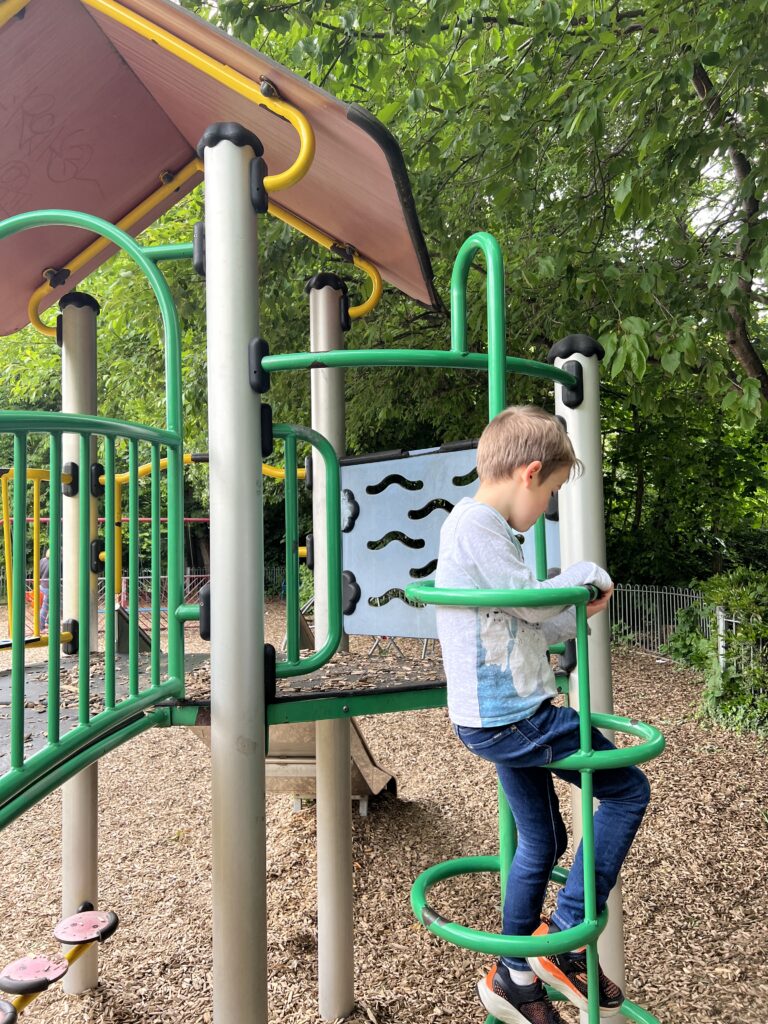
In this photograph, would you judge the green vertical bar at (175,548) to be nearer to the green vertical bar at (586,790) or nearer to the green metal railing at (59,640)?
the green metal railing at (59,640)

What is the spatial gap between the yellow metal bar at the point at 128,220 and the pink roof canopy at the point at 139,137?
3 cm

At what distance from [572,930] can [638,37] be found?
4.16 meters

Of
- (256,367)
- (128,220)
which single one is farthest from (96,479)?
(256,367)

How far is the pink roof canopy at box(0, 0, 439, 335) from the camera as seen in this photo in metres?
2.10

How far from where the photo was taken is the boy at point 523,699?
4.94 feet

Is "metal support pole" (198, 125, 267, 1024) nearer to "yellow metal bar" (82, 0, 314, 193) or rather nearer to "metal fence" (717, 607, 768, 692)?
"yellow metal bar" (82, 0, 314, 193)

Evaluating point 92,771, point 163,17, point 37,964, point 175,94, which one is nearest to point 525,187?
point 175,94

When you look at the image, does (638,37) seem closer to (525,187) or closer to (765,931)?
(525,187)

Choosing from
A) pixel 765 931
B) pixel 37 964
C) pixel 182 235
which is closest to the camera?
pixel 37 964

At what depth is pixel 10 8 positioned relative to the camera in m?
2.32

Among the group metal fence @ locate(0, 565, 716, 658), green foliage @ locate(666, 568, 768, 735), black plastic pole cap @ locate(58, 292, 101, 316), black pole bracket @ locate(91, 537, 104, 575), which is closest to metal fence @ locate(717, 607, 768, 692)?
green foliage @ locate(666, 568, 768, 735)

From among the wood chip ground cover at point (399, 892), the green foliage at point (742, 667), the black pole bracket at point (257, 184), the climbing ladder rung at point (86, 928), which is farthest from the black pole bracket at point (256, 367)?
the green foliage at point (742, 667)

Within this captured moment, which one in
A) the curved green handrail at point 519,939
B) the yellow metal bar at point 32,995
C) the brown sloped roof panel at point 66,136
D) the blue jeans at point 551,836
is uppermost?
the brown sloped roof panel at point 66,136

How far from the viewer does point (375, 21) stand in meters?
4.24
